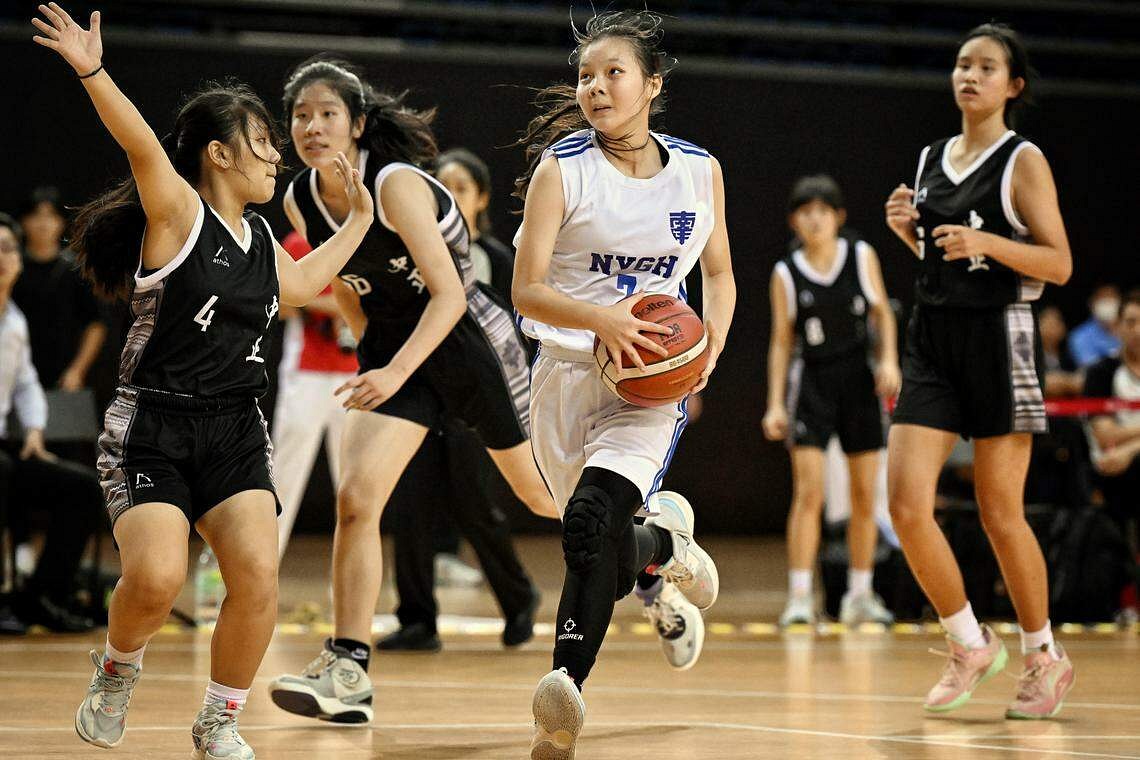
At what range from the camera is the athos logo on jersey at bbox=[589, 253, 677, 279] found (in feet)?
11.6

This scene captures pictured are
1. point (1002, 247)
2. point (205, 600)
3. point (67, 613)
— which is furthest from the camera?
point (205, 600)

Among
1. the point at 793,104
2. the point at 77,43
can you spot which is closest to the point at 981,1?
the point at 793,104

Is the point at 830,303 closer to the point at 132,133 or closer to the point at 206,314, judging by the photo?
the point at 206,314

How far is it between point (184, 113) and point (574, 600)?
143cm

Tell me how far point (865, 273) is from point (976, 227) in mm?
2871

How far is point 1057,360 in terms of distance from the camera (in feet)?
35.0

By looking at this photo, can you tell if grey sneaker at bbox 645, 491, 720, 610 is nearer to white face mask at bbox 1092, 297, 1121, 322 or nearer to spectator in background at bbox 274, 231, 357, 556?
spectator in background at bbox 274, 231, 357, 556

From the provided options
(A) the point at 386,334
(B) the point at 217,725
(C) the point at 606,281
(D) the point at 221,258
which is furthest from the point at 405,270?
(B) the point at 217,725

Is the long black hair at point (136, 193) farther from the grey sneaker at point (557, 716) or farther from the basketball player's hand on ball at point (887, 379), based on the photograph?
the basketball player's hand on ball at point (887, 379)

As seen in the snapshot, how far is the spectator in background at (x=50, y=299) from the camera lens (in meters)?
7.64

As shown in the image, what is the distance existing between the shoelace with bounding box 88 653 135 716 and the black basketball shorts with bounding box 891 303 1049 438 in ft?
7.29

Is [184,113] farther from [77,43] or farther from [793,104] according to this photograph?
[793,104]

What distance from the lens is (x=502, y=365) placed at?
4.52 m

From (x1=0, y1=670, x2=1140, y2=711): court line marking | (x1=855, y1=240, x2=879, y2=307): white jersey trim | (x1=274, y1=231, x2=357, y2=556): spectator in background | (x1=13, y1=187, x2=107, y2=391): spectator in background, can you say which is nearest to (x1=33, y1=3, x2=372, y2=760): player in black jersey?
(x1=0, y1=670, x2=1140, y2=711): court line marking
